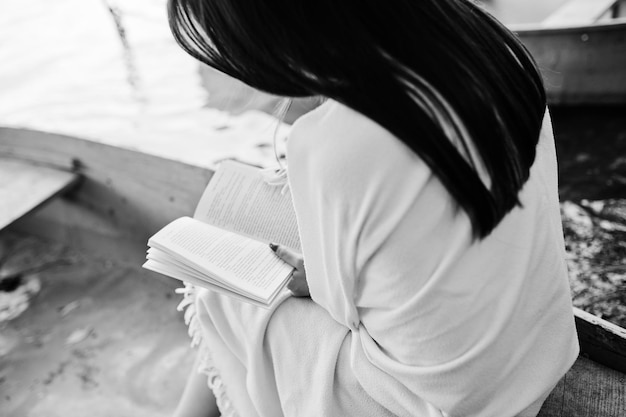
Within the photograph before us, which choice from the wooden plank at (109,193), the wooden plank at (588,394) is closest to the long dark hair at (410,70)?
the wooden plank at (588,394)

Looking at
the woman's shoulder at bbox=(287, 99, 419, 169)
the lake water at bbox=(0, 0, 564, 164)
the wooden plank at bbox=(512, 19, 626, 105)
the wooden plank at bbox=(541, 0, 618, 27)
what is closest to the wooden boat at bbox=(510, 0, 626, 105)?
the wooden plank at bbox=(512, 19, 626, 105)

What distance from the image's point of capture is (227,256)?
3.12 feet

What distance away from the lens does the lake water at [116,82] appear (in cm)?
241

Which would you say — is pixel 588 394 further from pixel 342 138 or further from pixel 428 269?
pixel 342 138

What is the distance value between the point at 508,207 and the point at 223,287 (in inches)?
19.1

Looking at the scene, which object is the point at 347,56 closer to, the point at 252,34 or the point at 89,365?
the point at 252,34

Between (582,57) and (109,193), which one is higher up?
(109,193)

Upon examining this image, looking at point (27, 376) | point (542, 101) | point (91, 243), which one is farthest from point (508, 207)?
point (91, 243)

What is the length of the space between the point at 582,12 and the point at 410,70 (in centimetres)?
336

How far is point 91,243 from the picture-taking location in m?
2.09

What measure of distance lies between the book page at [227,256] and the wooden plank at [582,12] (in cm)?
290

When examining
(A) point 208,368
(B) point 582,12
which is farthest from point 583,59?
(A) point 208,368

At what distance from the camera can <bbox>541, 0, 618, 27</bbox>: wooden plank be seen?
322 cm

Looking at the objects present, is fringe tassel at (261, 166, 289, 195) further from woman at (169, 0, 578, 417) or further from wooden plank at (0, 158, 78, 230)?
wooden plank at (0, 158, 78, 230)
